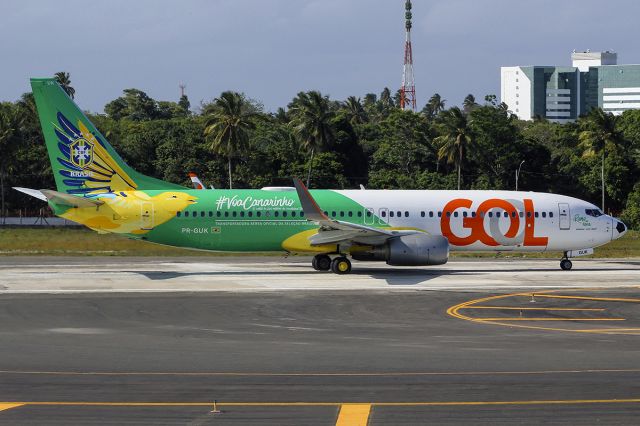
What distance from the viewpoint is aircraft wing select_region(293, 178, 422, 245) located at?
40.1 m

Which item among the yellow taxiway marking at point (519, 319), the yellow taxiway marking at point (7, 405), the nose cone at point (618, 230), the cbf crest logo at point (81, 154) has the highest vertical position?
the cbf crest logo at point (81, 154)

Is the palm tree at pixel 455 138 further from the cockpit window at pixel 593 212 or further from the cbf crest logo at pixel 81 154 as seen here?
the cbf crest logo at pixel 81 154

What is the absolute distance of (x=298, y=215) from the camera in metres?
42.8

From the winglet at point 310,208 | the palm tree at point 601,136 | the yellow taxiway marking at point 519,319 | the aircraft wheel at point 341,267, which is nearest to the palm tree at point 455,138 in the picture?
the palm tree at point 601,136

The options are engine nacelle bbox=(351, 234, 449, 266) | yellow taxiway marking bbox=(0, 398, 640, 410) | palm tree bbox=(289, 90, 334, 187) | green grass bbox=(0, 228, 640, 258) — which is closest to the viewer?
yellow taxiway marking bbox=(0, 398, 640, 410)

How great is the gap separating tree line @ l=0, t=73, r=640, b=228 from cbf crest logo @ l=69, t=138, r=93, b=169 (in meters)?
46.0

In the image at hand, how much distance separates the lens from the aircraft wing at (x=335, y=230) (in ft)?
131

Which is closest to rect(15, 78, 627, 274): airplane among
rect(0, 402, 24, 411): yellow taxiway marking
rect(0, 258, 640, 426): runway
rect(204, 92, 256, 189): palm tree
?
rect(0, 258, 640, 426): runway

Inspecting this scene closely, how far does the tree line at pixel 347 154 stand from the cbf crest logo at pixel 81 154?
1810 inches

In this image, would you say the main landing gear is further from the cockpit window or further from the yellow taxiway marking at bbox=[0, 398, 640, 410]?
the yellow taxiway marking at bbox=[0, 398, 640, 410]

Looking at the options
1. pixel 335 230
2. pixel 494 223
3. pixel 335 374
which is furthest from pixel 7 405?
pixel 494 223

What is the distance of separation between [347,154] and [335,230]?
62.0 meters

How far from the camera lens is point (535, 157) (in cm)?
9969

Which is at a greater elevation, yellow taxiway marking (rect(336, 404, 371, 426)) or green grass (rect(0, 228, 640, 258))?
green grass (rect(0, 228, 640, 258))
